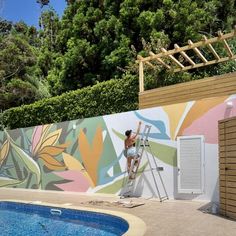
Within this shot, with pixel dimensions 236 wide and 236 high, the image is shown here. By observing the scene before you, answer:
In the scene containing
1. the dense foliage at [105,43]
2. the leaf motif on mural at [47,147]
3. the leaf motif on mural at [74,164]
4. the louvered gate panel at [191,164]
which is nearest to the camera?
the louvered gate panel at [191,164]

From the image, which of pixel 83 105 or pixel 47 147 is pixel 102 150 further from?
pixel 83 105

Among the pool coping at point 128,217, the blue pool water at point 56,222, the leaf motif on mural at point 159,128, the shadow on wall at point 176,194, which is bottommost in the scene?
the blue pool water at point 56,222

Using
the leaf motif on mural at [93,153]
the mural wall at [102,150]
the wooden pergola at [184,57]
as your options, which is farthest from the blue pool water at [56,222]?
the wooden pergola at [184,57]

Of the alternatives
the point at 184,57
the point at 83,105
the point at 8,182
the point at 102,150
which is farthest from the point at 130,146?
the point at 8,182

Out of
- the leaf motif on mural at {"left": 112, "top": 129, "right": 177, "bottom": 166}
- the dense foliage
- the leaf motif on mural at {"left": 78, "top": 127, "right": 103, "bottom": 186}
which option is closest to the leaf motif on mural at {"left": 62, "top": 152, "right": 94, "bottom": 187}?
the leaf motif on mural at {"left": 78, "top": 127, "right": 103, "bottom": 186}

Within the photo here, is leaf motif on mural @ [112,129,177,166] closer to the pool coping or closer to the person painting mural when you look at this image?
the person painting mural

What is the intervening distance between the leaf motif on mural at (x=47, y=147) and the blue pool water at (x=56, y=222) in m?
3.22

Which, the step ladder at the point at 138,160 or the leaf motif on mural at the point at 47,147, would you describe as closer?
A: the step ladder at the point at 138,160

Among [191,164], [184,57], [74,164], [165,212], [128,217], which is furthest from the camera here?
[74,164]

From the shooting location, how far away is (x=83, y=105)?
16.6 meters

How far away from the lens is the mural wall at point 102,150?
33.3 ft

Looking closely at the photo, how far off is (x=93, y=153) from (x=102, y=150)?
414 millimetres

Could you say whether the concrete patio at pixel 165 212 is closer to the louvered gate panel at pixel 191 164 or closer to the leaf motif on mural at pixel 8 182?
the louvered gate panel at pixel 191 164

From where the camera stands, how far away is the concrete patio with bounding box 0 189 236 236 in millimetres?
6918
